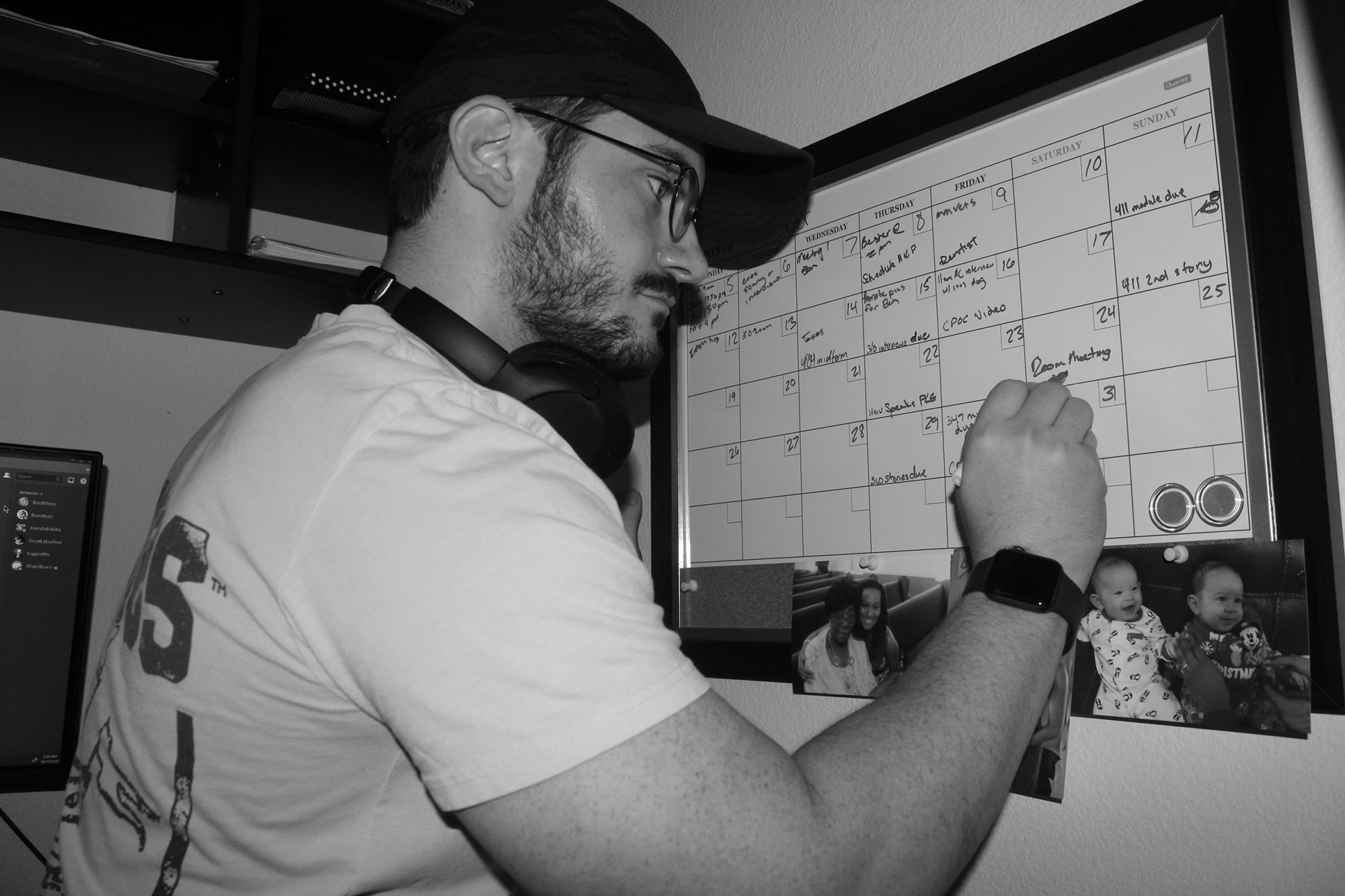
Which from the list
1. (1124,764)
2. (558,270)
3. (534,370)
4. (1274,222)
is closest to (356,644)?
(534,370)

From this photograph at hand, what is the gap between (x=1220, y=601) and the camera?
0.77 meters

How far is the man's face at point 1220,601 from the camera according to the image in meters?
0.76

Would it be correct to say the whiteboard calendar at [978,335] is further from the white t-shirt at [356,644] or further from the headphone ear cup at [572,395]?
the white t-shirt at [356,644]

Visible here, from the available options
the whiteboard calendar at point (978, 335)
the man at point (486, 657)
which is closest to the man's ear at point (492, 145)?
the man at point (486, 657)

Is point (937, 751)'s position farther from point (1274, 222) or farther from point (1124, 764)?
point (1274, 222)

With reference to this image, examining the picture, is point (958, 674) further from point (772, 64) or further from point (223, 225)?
point (223, 225)

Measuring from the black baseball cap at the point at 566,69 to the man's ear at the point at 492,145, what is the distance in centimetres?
2

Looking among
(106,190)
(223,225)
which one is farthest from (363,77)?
(106,190)

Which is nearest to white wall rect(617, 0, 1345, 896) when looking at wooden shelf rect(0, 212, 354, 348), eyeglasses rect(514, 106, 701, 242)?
eyeglasses rect(514, 106, 701, 242)

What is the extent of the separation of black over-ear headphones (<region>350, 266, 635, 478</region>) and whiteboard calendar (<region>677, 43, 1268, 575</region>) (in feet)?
1.12

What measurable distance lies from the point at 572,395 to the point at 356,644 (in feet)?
1.14

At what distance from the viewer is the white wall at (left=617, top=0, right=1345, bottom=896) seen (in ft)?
2.37

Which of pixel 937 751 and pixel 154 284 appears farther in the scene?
pixel 154 284

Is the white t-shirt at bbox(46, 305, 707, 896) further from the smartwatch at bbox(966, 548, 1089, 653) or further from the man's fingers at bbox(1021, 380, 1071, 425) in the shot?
the man's fingers at bbox(1021, 380, 1071, 425)
